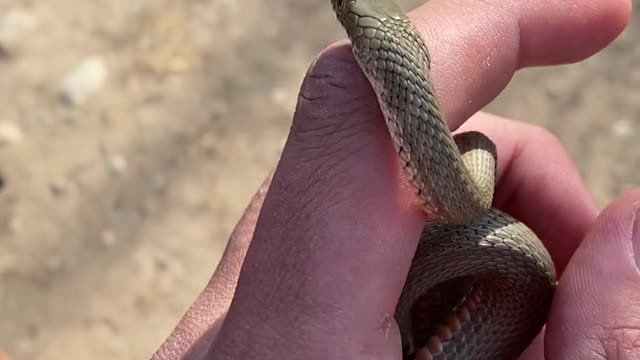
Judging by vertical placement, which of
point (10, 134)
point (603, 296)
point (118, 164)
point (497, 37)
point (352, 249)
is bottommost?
point (603, 296)

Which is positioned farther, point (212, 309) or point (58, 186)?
point (58, 186)

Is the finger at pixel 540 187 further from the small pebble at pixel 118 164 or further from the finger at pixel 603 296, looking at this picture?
the small pebble at pixel 118 164

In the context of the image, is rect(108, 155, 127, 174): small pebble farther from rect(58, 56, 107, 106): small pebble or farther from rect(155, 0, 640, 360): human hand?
rect(155, 0, 640, 360): human hand

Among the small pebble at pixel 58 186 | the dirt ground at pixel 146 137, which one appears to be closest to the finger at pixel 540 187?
the dirt ground at pixel 146 137

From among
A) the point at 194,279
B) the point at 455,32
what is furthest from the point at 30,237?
the point at 455,32

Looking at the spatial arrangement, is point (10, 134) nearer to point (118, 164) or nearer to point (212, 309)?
point (118, 164)

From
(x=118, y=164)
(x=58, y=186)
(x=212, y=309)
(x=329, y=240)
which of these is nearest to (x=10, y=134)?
(x=58, y=186)
